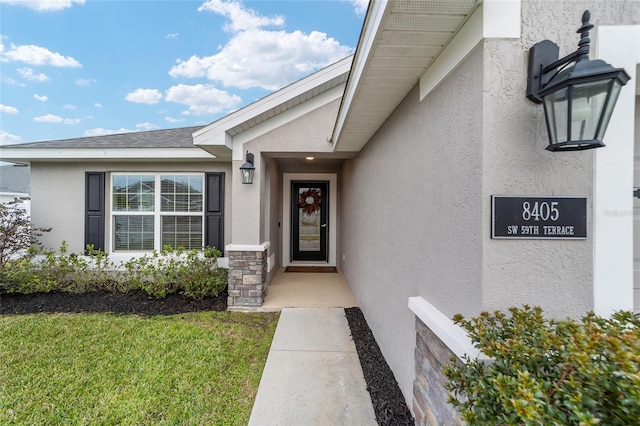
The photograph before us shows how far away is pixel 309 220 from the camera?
7.82 meters

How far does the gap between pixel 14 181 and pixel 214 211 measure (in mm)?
15975

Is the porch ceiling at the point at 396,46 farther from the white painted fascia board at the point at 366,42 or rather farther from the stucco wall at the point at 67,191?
the stucco wall at the point at 67,191

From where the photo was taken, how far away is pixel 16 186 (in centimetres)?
1346

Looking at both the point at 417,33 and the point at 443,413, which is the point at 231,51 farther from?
the point at 443,413

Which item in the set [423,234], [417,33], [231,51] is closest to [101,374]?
[423,234]

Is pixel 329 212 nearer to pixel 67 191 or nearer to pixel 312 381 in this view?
pixel 312 381

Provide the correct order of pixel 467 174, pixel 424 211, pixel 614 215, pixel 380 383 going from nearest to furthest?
pixel 614 215 < pixel 467 174 < pixel 424 211 < pixel 380 383

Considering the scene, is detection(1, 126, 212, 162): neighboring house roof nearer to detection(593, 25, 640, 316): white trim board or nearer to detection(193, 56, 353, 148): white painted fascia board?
detection(193, 56, 353, 148): white painted fascia board

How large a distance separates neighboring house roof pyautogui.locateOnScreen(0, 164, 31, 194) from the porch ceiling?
53.9 ft

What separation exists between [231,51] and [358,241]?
1147 centimetres

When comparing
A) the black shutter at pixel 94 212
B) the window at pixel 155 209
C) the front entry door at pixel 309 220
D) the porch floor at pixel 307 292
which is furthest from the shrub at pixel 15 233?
the front entry door at pixel 309 220

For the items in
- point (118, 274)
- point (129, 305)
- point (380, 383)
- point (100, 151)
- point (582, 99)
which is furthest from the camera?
point (100, 151)

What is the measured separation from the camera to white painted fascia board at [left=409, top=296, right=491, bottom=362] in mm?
1342

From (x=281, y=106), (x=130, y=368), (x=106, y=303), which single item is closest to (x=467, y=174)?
(x=281, y=106)
